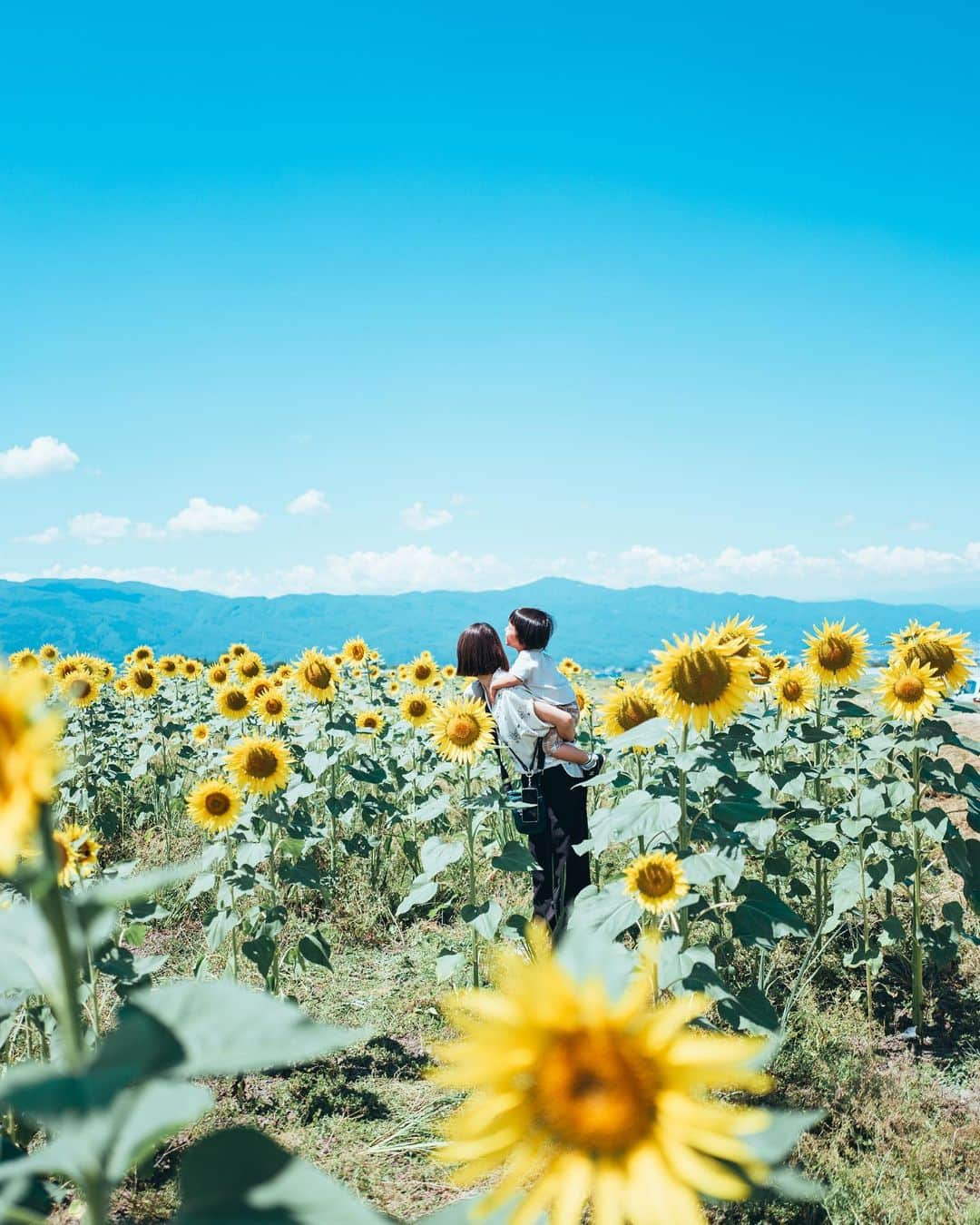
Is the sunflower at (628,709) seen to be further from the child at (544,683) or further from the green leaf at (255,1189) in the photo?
the green leaf at (255,1189)

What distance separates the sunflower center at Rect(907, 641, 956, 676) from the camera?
4.15 meters

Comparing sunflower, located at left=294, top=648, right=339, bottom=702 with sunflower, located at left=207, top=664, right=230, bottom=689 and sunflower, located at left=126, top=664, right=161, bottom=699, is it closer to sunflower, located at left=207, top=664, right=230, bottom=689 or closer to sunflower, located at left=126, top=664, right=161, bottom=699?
sunflower, located at left=207, top=664, right=230, bottom=689

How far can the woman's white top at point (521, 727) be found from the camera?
511 cm

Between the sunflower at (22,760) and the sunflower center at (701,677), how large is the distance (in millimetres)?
2530

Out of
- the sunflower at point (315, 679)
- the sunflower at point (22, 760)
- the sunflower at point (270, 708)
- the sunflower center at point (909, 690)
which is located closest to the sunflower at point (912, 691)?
the sunflower center at point (909, 690)

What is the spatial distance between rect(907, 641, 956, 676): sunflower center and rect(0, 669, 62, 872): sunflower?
4217mm

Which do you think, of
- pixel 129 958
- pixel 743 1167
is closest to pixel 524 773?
pixel 129 958

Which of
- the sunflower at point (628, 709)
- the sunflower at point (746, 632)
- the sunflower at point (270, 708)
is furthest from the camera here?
the sunflower at point (270, 708)

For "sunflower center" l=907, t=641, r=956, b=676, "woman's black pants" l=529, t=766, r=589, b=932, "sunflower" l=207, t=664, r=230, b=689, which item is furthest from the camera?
"sunflower" l=207, t=664, r=230, b=689

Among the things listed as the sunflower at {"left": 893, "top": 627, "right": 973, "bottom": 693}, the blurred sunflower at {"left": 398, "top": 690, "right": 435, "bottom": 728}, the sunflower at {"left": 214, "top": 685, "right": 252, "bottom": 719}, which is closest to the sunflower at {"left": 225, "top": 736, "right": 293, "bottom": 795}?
the sunflower at {"left": 214, "top": 685, "right": 252, "bottom": 719}

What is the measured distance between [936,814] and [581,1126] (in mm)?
3835

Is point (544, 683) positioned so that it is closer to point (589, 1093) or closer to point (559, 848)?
point (559, 848)

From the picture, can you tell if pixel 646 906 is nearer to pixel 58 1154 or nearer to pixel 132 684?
pixel 58 1154

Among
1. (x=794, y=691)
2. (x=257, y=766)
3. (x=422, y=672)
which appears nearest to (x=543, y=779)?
(x=794, y=691)
